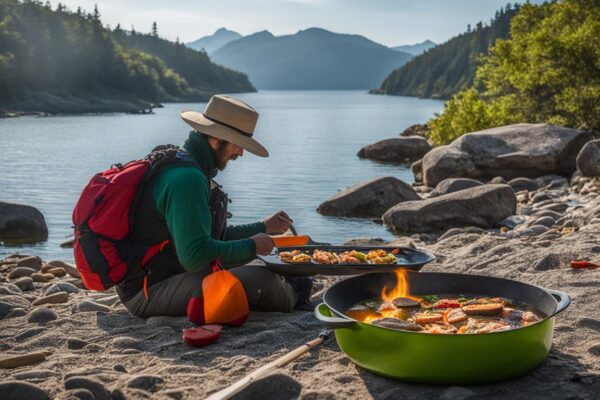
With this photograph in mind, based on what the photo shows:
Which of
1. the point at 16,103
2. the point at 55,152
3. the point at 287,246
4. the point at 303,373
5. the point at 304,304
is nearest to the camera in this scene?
the point at 303,373

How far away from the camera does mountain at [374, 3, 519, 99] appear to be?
159750 millimetres

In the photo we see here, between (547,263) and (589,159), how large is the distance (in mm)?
12310

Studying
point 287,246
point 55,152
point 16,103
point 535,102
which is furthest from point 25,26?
point 287,246

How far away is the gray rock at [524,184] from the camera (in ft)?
65.2

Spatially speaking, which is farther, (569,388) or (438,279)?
(438,279)

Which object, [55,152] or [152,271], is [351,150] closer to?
[55,152]

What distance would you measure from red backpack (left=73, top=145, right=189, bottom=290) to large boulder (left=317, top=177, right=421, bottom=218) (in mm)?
12220

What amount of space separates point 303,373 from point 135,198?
6.41 feet

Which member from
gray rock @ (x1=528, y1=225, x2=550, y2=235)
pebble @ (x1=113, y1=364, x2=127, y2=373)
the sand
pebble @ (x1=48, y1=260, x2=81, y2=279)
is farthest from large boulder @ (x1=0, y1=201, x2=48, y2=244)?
pebble @ (x1=113, y1=364, x2=127, y2=373)

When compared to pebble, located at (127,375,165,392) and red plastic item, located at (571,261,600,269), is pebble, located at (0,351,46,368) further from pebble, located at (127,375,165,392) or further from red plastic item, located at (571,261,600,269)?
red plastic item, located at (571,261,600,269)

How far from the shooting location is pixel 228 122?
20.1 ft

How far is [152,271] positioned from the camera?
6.23 metres

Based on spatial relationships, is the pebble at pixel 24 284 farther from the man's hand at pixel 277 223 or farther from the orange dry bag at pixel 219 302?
the man's hand at pixel 277 223

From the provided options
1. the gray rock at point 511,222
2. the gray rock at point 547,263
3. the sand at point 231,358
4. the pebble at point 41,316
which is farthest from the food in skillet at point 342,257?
the gray rock at point 511,222
